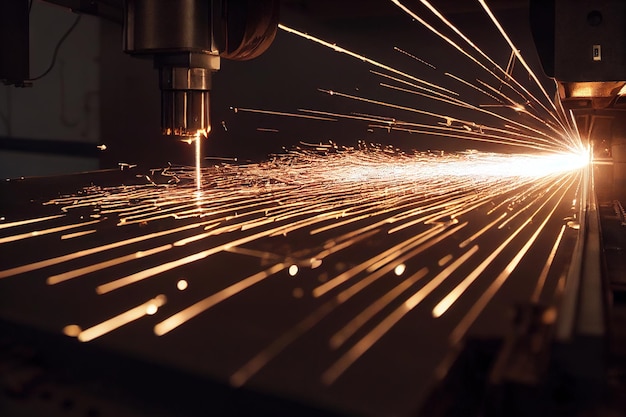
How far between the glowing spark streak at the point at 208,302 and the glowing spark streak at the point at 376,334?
4.8 inches

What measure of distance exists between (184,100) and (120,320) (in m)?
0.57

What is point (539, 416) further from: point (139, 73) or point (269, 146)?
point (139, 73)

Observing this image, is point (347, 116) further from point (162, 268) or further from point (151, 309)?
point (151, 309)

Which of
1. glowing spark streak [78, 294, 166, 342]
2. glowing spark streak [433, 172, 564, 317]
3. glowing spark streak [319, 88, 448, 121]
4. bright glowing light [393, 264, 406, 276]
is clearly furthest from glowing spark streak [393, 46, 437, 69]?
glowing spark streak [78, 294, 166, 342]

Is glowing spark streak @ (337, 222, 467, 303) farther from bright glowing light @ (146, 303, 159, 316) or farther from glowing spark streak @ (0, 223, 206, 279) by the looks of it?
glowing spark streak @ (0, 223, 206, 279)

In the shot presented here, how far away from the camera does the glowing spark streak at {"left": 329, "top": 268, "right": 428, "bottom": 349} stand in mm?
421

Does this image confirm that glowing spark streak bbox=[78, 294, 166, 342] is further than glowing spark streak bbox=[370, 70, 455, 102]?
No

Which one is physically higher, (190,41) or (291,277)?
(190,41)

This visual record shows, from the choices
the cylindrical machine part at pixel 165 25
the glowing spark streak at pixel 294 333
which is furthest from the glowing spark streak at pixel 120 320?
the cylindrical machine part at pixel 165 25

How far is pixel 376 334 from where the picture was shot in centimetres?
43

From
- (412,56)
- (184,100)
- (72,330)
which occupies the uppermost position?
(412,56)

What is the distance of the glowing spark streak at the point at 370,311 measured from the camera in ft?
1.38

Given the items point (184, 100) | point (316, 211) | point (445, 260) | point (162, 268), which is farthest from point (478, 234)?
point (184, 100)

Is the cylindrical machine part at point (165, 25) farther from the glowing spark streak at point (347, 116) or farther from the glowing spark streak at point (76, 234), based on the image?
the glowing spark streak at point (347, 116)
